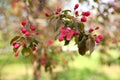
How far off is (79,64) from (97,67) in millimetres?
717

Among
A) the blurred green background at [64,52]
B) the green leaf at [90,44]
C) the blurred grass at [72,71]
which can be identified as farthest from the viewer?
the blurred grass at [72,71]

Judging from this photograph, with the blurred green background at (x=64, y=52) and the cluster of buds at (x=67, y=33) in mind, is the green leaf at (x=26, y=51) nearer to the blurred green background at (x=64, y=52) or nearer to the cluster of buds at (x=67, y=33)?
the cluster of buds at (x=67, y=33)

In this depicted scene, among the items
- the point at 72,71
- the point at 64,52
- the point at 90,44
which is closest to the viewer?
the point at 90,44

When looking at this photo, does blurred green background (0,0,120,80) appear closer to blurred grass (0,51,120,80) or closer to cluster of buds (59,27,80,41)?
blurred grass (0,51,120,80)

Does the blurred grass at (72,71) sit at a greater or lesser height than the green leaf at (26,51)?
greater

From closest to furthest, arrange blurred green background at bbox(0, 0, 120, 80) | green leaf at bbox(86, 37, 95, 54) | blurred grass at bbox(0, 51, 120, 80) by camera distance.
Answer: green leaf at bbox(86, 37, 95, 54) → blurred green background at bbox(0, 0, 120, 80) → blurred grass at bbox(0, 51, 120, 80)

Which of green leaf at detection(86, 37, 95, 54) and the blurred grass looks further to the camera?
the blurred grass

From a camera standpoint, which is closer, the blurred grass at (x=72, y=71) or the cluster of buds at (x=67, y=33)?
the cluster of buds at (x=67, y=33)

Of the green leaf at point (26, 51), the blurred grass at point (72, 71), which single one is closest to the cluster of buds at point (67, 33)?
the green leaf at point (26, 51)

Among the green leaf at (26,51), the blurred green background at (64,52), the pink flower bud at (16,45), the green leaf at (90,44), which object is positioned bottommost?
the green leaf at (90,44)

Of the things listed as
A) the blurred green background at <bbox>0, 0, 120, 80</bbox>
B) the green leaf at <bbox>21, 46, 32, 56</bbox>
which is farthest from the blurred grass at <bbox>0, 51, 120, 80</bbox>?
the green leaf at <bbox>21, 46, 32, 56</bbox>

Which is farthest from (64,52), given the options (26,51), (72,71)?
(26,51)

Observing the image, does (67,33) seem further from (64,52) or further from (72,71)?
(72,71)

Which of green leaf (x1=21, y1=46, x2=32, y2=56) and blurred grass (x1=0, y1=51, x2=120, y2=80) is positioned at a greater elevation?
blurred grass (x1=0, y1=51, x2=120, y2=80)
